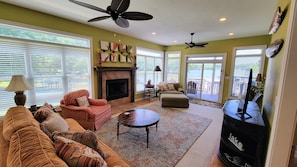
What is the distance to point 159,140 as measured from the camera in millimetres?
2572

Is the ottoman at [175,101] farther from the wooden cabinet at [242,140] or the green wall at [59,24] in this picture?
the wooden cabinet at [242,140]

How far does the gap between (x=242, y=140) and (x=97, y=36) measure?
4.53 metres

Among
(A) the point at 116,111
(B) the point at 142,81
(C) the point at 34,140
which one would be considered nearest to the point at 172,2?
(C) the point at 34,140

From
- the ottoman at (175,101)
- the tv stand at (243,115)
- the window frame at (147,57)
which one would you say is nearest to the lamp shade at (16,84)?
the tv stand at (243,115)

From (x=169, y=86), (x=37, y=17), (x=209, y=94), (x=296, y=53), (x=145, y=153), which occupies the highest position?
(x=37, y=17)

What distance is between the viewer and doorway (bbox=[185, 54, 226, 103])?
5.54 metres

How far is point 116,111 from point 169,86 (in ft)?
8.93

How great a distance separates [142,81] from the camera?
20.0 ft

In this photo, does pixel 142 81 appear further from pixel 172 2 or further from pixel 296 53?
pixel 296 53

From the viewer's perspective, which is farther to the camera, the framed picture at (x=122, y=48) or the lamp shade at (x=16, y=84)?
the framed picture at (x=122, y=48)

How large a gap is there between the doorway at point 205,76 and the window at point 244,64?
460 mm

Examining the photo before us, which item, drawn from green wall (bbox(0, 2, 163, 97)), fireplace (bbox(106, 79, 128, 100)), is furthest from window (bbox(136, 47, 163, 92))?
fireplace (bbox(106, 79, 128, 100))

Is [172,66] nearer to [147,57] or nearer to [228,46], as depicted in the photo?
[147,57]

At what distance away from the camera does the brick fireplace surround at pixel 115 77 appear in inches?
167
